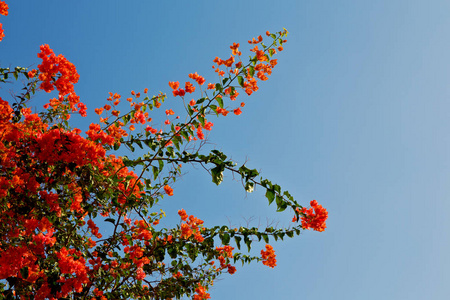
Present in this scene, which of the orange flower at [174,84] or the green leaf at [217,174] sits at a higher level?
the orange flower at [174,84]

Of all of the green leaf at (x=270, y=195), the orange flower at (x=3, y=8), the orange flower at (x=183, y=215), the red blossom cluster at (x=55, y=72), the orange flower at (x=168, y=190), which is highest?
the orange flower at (x=3, y=8)

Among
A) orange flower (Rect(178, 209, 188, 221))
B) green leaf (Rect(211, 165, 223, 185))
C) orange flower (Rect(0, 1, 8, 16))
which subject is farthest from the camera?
orange flower (Rect(178, 209, 188, 221))

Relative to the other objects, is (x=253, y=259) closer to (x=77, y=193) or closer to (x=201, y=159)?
(x=201, y=159)

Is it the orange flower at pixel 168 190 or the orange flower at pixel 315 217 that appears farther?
the orange flower at pixel 168 190

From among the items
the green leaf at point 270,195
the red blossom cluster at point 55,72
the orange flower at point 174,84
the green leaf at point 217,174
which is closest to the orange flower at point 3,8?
the red blossom cluster at point 55,72

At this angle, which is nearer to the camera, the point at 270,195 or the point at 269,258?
the point at 270,195

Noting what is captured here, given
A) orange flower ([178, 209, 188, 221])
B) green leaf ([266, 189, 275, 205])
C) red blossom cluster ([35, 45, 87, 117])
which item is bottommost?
green leaf ([266, 189, 275, 205])

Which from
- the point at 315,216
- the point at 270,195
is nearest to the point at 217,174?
the point at 270,195

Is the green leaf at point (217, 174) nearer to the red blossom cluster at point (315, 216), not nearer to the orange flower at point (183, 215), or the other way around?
the red blossom cluster at point (315, 216)

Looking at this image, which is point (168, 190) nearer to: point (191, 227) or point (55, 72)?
point (191, 227)

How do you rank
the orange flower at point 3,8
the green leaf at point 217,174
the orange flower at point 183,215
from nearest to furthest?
the green leaf at point 217,174 → the orange flower at point 3,8 → the orange flower at point 183,215

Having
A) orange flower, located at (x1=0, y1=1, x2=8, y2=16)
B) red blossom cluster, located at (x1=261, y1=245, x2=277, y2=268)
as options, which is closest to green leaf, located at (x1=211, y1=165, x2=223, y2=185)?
red blossom cluster, located at (x1=261, y1=245, x2=277, y2=268)

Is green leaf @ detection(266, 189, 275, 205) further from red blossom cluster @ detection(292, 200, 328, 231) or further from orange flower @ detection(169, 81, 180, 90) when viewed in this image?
orange flower @ detection(169, 81, 180, 90)

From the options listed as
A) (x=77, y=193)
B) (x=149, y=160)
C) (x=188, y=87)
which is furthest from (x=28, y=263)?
(x=188, y=87)
